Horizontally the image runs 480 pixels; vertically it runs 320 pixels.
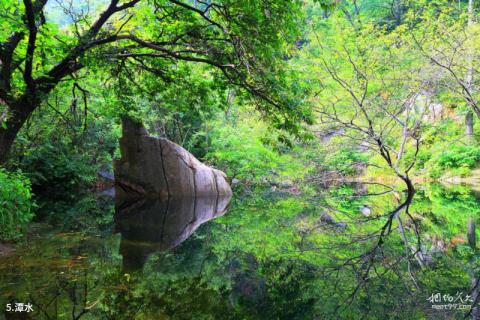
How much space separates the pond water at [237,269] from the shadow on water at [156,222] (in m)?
0.04

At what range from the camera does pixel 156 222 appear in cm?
862

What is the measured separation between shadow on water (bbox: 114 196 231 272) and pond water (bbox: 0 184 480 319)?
4 cm

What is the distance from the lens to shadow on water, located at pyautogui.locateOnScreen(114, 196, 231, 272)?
19.0ft

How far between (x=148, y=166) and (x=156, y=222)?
483cm

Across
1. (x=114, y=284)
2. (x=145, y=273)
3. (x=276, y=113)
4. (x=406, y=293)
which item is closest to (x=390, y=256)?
(x=406, y=293)

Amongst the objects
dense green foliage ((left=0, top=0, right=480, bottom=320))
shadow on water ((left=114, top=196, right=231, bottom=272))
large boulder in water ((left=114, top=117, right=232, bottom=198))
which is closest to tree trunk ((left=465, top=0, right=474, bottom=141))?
dense green foliage ((left=0, top=0, right=480, bottom=320))

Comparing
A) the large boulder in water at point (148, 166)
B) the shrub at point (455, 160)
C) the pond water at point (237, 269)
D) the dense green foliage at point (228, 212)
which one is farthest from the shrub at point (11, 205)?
the shrub at point (455, 160)

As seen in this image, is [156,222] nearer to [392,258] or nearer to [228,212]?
→ [228,212]

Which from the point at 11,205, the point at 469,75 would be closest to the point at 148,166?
the point at 11,205

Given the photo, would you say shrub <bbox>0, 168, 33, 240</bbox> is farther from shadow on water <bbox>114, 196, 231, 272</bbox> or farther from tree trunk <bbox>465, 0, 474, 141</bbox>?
tree trunk <bbox>465, 0, 474, 141</bbox>

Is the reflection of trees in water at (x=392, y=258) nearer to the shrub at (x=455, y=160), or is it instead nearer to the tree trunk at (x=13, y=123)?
the tree trunk at (x=13, y=123)

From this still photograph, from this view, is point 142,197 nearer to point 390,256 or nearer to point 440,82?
point 390,256

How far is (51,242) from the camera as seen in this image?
6.00 metres

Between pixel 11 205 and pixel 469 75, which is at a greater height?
pixel 469 75
